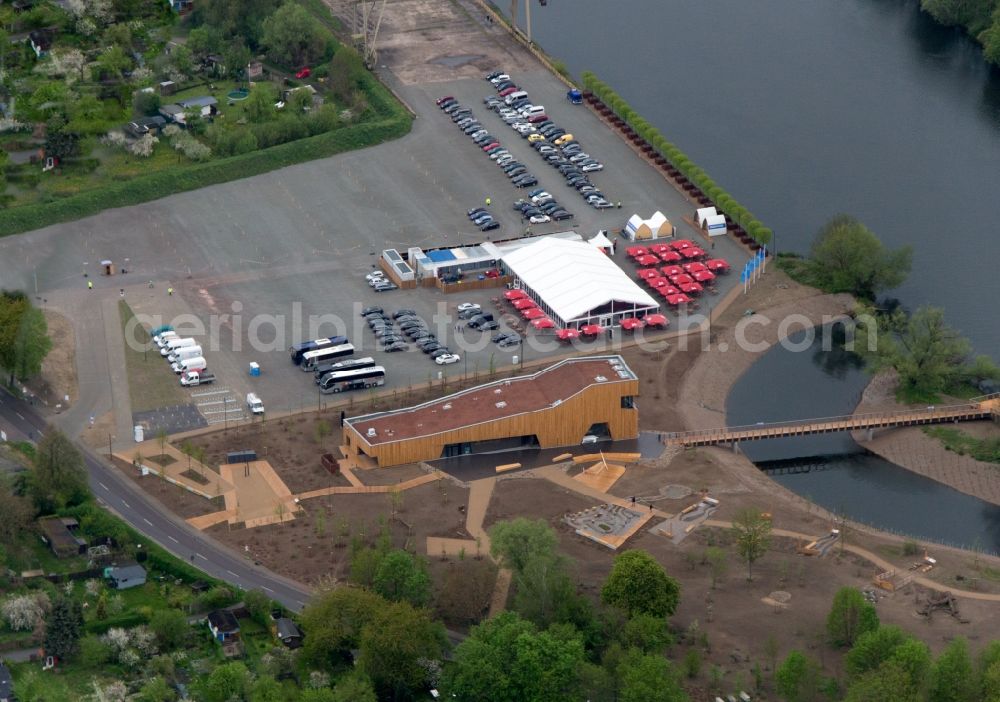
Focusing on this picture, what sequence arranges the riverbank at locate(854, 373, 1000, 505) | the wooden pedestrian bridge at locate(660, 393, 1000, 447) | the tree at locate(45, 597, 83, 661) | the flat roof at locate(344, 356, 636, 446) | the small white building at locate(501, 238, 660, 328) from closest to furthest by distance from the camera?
1. the tree at locate(45, 597, 83, 661)
2. the riverbank at locate(854, 373, 1000, 505)
3. the flat roof at locate(344, 356, 636, 446)
4. the wooden pedestrian bridge at locate(660, 393, 1000, 447)
5. the small white building at locate(501, 238, 660, 328)

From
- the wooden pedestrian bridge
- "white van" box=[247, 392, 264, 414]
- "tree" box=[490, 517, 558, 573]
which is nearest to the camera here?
"tree" box=[490, 517, 558, 573]

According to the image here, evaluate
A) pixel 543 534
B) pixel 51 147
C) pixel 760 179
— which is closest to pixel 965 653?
pixel 543 534

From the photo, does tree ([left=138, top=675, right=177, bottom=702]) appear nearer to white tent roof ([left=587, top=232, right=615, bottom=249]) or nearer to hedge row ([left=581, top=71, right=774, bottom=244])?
white tent roof ([left=587, top=232, right=615, bottom=249])

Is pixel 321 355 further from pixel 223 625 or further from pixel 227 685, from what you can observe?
pixel 227 685

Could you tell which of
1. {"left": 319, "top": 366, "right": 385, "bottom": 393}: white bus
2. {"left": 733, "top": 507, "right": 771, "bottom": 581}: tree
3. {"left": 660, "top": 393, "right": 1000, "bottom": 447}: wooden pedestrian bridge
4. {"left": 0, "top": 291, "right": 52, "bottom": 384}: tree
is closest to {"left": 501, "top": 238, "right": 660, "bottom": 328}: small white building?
{"left": 319, "top": 366, "right": 385, "bottom": 393}: white bus

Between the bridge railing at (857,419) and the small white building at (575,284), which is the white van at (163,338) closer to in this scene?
the small white building at (575,284)
